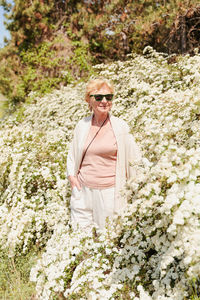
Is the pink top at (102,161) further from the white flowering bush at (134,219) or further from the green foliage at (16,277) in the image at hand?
the green foliage at (16,277)

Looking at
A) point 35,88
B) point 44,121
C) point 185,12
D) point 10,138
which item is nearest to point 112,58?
point 35,88

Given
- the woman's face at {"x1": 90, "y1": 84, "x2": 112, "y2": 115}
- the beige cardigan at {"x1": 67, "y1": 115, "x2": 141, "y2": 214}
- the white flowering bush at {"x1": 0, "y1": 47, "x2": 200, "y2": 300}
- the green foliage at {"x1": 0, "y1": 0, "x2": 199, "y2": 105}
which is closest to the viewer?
the white flowering bush at {"x1": 0, "y1": 47, "x2": 200, "y2": 300}

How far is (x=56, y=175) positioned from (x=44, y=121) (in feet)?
11.2

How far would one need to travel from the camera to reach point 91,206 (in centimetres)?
309

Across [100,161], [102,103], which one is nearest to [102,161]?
[100,161]

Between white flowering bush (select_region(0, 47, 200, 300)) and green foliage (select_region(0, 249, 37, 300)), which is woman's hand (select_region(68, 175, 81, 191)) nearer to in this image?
white flowering bush (select_region(0, 47, 200, 300))

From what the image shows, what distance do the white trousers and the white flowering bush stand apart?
0.13m

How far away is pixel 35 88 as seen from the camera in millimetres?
11008

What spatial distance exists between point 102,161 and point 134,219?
73 centimetres

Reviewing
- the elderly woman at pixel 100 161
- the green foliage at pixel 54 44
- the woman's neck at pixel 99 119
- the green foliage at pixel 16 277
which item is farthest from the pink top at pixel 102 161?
the green foliage at pixel 54 44

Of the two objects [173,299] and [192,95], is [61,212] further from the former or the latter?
[192,95]

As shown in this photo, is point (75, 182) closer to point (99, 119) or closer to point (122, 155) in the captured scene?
point (122, 155)

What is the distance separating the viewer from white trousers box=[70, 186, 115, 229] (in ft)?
9.75

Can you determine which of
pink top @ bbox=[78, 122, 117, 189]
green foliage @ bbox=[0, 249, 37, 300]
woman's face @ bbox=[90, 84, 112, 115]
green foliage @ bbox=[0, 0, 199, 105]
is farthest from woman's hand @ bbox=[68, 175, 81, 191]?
green foliage @ bbox=[0, 0, 199, 105]
